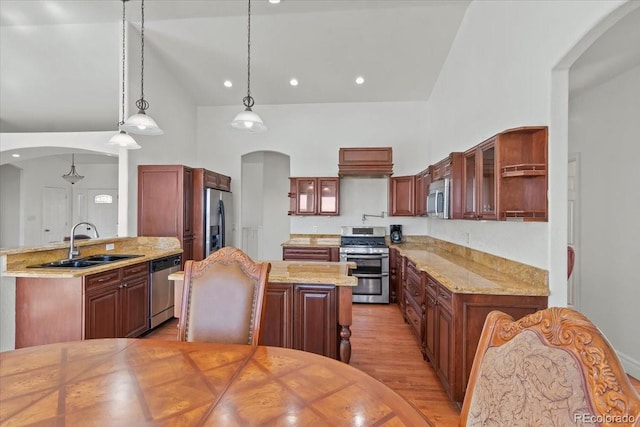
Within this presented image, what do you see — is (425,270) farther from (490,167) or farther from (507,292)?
(490,167)

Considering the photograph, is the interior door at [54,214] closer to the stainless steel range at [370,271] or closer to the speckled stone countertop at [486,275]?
the stainless steel range at [370,271]

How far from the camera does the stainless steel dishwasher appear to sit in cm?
378

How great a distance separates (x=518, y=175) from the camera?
7.12 ft

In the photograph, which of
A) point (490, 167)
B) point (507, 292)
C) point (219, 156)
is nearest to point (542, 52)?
point (490, 167)

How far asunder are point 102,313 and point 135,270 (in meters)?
0.59

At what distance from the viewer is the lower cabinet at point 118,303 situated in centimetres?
289

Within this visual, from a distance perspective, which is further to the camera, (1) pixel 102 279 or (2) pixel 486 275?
(1) pixel 102 279

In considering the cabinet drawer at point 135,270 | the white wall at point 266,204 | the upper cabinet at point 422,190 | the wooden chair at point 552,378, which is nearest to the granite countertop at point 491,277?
the wooden chair at point 552,378

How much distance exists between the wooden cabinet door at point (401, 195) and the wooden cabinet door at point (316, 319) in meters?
3.24

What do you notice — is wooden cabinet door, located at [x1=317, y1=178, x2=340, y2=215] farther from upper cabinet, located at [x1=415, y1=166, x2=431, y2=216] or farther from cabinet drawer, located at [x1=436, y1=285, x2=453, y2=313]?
cabinet drawer, located at [x1=436, y1=285, x2=453, y2=313]

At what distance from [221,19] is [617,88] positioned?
4.50 meters

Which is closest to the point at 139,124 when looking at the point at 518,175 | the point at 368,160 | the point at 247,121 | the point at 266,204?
the point at 247,121

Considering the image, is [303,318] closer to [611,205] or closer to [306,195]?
[611,205]

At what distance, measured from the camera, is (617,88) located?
9.59 ft
